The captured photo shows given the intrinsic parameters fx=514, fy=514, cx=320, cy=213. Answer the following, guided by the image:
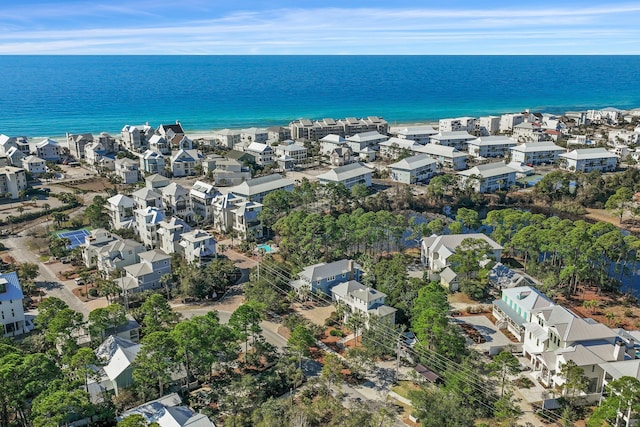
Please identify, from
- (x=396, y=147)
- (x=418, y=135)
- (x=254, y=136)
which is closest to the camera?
(x=396, y=147)

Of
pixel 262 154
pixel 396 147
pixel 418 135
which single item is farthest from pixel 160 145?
pixel 418 135

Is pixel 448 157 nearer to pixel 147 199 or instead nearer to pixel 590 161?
pixel 590 161

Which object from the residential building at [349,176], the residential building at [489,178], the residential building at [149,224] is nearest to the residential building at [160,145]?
the residential building at [349,176]

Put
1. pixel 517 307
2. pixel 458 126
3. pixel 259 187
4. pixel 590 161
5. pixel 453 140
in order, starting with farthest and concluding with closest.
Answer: pixel 458 126
pixel 453 140
pixel 590 161
pixel 259 187
pixel 517 307

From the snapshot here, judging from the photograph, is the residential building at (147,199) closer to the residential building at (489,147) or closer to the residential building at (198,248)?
the residential building at (198,248)

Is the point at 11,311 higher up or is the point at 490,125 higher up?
the point at 490,125

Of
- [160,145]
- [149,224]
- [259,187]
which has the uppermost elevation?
[160,145]

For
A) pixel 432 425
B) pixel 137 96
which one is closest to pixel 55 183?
pixel 432 425

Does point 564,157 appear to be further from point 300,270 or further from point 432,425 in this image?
point 432,425
